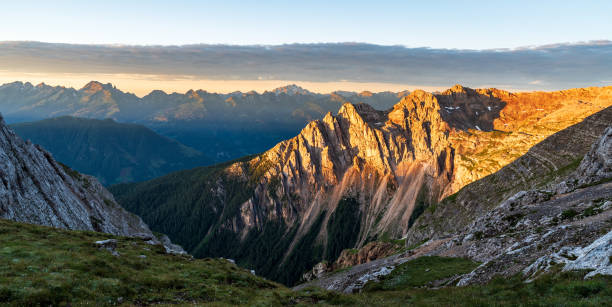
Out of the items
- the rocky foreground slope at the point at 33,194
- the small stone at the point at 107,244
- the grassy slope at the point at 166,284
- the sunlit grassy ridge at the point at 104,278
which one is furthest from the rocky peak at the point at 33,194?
the small stone at the point at 107,244

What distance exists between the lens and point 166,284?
1324 inches

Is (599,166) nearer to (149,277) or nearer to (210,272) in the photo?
(210,272)

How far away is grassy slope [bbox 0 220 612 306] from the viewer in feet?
77.1

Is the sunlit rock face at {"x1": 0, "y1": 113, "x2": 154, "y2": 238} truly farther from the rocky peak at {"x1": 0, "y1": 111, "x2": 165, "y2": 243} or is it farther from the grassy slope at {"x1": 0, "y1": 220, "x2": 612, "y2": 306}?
the grassy slope at {"x1": 0, "y1": 220, "x2": 612, "y2": 306}

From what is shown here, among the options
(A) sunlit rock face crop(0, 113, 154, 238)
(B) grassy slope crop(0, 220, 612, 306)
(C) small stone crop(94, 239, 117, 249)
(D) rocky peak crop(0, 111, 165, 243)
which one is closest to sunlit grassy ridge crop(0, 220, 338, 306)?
(B) grassy slope crop(0, 220, 612, 306)

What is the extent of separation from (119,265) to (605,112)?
486 ft

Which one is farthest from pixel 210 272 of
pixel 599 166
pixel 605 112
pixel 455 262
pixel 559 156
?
pixel 605 112

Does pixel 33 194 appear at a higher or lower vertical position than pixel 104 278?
lower

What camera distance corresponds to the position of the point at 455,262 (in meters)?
50.2

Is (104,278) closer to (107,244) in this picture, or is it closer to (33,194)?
(107,244)

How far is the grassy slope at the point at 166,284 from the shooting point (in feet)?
77.1

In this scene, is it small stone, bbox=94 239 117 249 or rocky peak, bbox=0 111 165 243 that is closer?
small stone, bbox=94 239 117 249

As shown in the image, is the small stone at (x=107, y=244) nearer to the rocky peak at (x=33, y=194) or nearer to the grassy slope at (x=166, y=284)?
the grassy slope at (x=166, y=284)

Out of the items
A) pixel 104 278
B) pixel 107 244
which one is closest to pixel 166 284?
pixel 104 278
